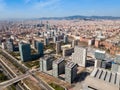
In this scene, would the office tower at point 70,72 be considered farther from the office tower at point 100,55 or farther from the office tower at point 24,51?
the office tower at point 24,51

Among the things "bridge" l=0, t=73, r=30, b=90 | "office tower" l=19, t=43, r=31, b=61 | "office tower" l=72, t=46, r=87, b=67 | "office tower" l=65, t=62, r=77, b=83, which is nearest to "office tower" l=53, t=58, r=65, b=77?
"office tower" l=65, t=62, r=77, b=83

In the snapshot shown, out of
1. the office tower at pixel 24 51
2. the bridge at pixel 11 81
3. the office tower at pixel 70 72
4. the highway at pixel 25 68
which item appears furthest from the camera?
the office tower at pixel 24 51

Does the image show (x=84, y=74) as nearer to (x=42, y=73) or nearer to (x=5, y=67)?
(x=42, y=73)

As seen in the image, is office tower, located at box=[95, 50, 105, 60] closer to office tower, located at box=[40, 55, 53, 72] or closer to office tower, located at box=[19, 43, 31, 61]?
office tower, located at box=[40, 55, 53, 72]

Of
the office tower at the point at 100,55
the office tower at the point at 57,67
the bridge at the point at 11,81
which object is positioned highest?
the office tower at the point at 100,55

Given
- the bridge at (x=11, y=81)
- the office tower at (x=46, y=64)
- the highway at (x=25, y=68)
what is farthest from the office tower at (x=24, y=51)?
the office tower at (x=46, y=64)

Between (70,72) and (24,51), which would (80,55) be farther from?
(24,51)

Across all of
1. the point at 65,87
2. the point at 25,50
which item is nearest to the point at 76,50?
the point at 65,87

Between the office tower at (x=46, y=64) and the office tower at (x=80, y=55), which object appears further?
the office tower at (x=80, y=55)

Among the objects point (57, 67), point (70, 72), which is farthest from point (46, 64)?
point (70, 72)

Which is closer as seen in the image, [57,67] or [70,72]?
[70,72]

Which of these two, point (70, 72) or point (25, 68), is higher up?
point (70, 72)
